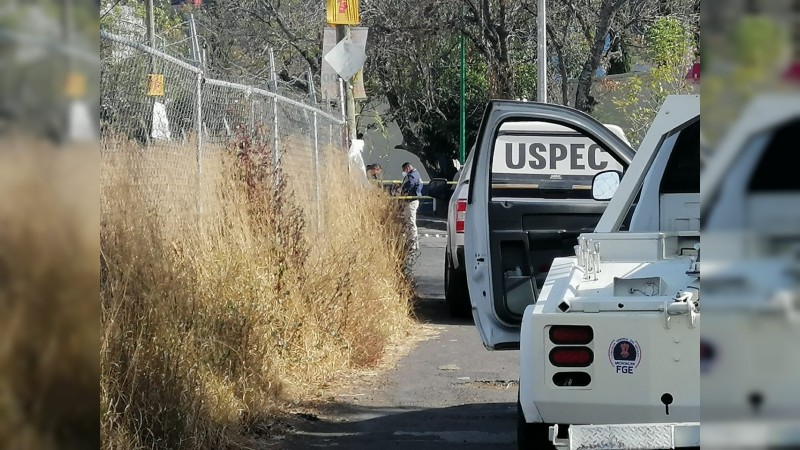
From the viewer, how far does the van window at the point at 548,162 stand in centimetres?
1141

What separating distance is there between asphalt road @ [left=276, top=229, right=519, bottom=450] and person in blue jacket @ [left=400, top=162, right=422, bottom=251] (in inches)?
135

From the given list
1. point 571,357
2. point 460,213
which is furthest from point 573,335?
point 460,213

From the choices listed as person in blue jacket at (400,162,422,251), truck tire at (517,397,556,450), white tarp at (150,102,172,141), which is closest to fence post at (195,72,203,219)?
white tarp at (150,102,172,141)

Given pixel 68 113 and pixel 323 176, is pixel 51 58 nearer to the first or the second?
pixel 68 113

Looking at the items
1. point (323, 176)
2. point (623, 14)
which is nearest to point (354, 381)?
point (323, 176)

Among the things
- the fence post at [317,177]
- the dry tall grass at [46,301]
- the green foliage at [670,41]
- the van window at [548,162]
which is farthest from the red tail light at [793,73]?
the green foliage at [670,41]

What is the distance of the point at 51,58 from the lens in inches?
80.1

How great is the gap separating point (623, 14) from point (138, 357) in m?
20.1

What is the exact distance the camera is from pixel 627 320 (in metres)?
4.73

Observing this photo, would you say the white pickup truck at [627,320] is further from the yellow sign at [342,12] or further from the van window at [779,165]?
the yellow sign at [342,12]

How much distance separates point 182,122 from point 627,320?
393 cm

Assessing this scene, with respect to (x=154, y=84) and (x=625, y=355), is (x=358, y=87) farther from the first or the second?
(x=625, y=355)

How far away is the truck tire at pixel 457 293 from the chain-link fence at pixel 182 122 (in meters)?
2.36

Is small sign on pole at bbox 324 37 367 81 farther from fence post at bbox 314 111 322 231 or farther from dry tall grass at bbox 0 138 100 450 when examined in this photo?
dry tall grass at bbox 0 138 100 450
